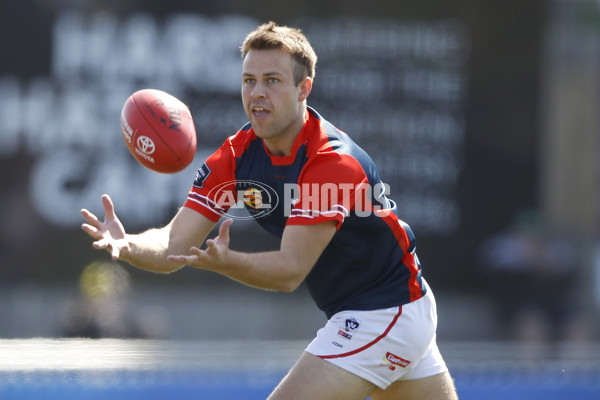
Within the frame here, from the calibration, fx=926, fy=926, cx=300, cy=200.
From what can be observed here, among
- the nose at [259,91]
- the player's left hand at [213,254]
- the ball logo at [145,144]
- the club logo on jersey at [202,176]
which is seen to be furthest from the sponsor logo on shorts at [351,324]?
the ball logo at [145,144]

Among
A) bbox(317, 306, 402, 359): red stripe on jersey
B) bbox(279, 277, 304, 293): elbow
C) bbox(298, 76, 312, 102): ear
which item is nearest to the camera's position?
bbox(279, 277, 304, 293): elbow

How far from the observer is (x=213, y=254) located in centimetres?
369

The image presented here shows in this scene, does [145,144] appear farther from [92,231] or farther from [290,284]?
[290,284]

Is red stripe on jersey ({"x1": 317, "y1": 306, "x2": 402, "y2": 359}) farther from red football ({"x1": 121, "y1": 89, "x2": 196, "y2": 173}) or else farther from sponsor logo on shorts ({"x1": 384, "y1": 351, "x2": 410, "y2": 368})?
red football ({"x1": 121, "y1": 89, "x2": 196, "y2": 173})

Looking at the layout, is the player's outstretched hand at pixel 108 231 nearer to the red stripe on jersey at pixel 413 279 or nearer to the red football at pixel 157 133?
the red football at pixel 157 133

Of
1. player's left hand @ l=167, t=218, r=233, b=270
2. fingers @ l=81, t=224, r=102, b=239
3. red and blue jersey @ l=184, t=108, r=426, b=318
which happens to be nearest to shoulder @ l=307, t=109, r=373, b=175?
red and blue jersey @ l=184, t=108, r=426, b=318

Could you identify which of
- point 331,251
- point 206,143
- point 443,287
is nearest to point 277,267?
point 331,251

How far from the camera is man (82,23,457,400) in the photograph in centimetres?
413

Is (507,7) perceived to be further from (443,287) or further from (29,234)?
(29,234)

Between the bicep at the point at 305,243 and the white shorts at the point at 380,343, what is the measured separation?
469 mm

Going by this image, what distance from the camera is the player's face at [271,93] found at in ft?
14.4

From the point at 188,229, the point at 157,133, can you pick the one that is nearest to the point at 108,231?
the point at 188,229

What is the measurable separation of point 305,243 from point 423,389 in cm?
105

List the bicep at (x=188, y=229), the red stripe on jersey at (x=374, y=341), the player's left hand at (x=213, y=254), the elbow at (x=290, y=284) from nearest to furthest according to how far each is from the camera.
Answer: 1. the player's left hand at (x=213, y=254)
2. the elbow at (x=290, y=284)
3. the red stripe on jersey at (x=374, y=341)
4. the bicep at (x=188, y=229)
